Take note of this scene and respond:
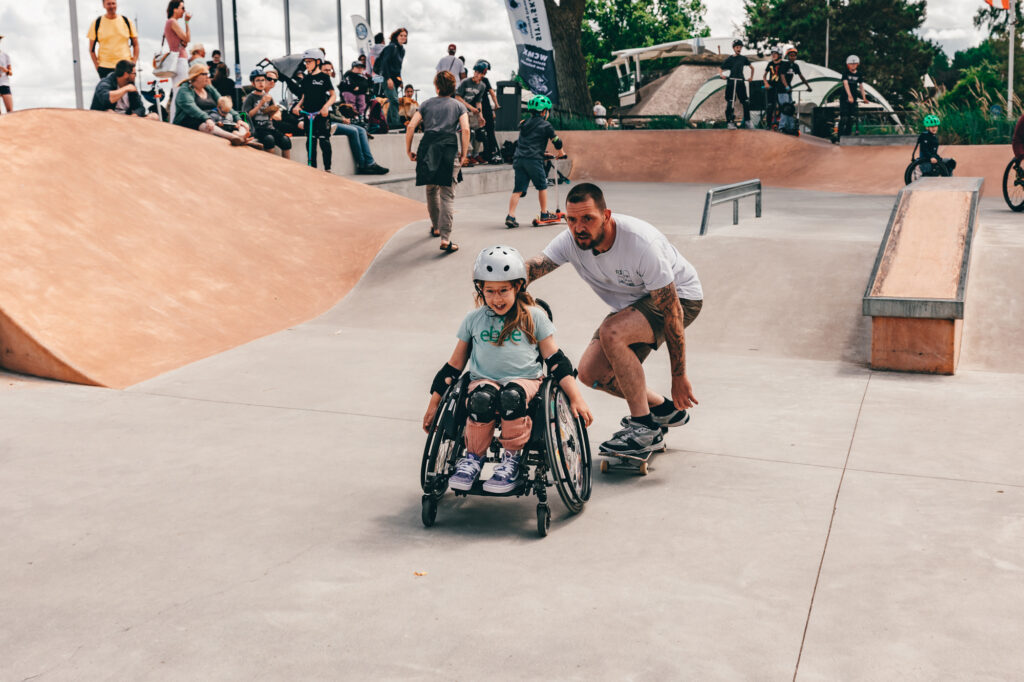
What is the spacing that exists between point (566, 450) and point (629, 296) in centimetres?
110

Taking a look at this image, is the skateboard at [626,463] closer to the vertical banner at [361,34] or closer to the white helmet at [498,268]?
the white helmet at [498,268]

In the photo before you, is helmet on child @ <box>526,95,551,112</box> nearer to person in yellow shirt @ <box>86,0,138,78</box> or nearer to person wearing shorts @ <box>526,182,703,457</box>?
person in yellow shirt @ <box>86,0,138,78</box>

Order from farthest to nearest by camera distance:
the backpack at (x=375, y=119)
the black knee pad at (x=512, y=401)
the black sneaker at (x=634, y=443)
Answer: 1. the backpack at (x=375, y=119)
2. the black sneaker at (x=634, y=443)
3. the black knee pad at (x=512, y=401)

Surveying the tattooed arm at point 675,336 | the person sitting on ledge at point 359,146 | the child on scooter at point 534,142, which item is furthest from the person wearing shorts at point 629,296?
the person sitting on ledge at point 359,146

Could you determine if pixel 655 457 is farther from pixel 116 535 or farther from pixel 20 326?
pixel 20 326

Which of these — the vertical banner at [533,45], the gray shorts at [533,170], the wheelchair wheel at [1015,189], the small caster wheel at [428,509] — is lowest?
the small caster wheel at [428,509]

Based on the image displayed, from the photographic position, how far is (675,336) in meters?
4.94

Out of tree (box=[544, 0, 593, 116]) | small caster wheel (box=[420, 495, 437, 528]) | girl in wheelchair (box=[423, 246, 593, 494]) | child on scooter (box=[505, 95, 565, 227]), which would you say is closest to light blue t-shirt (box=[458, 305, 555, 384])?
girl in wheelchair (box=[423, 246, 593, 494])

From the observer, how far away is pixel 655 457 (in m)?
5.48

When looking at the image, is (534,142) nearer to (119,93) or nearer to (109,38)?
(119,93)

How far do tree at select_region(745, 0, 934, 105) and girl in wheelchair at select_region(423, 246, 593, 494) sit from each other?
52.9 meters

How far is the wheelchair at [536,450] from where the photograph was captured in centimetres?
425

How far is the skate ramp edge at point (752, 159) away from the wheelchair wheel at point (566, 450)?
611 inches

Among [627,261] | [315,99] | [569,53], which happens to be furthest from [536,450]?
[569,53]
